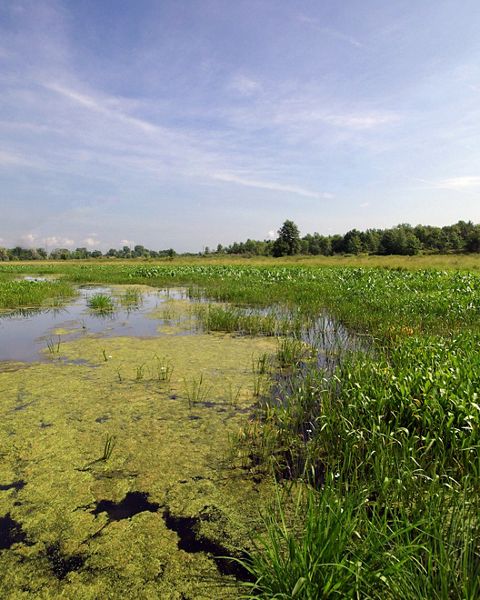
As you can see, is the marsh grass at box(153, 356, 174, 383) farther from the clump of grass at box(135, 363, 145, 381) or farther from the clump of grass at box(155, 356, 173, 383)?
the clump of grass at box(135, 363, 145, 381)

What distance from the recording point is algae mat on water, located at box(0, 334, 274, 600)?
205cm

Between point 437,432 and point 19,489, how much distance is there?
11.6 ft

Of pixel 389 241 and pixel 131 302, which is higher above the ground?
pixel 389 241

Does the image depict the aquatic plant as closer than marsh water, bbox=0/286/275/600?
No

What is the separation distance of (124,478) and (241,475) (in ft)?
3.27

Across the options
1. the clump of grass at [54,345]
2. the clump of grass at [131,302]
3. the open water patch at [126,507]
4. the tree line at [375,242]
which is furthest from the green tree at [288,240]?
the open water patch at [126,507]

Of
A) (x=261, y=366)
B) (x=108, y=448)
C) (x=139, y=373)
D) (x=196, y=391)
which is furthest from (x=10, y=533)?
(x=261, y=366)

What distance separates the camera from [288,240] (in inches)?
2611

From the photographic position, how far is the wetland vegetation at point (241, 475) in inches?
69.3

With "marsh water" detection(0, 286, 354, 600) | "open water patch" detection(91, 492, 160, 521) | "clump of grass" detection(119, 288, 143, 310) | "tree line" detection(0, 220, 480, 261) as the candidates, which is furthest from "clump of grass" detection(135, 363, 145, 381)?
"tree line" detection(0, 220, 480, 261)

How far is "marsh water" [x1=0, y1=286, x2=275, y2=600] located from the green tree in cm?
6165

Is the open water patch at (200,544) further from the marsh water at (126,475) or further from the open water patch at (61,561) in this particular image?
the open water patch at (61,561)

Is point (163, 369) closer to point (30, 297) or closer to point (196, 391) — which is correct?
point (196, 391)

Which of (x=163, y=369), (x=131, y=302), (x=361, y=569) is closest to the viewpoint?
(x=361, y=569)
